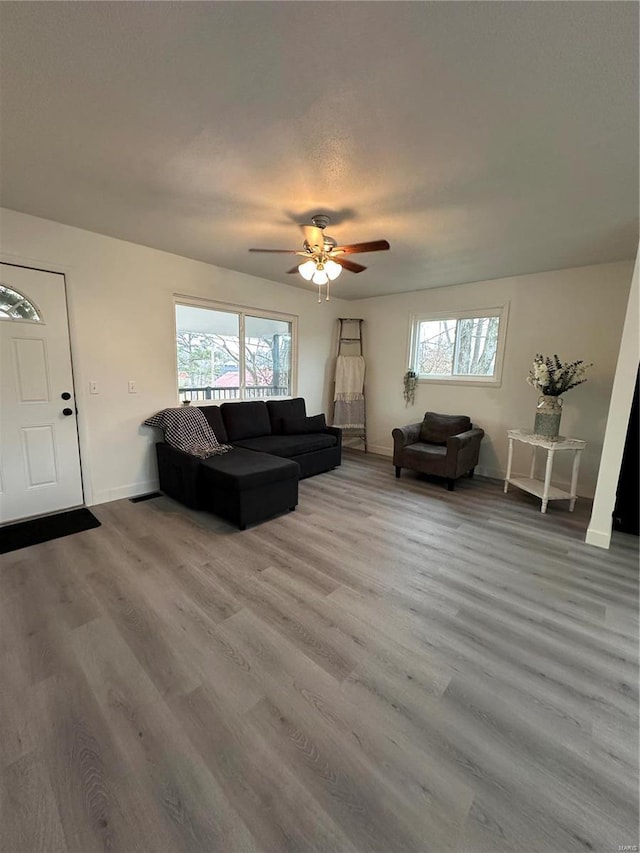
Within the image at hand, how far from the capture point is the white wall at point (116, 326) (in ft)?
9.60

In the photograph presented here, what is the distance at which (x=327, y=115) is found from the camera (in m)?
1.56

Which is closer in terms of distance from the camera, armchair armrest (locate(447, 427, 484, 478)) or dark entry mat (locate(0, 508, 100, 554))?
dark entry mat (locate(0, 508, 100, 554))

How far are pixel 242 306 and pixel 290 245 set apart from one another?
132cm

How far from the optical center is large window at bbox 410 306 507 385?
4.39 m

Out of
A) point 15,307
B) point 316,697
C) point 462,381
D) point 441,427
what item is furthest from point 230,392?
point 316,697

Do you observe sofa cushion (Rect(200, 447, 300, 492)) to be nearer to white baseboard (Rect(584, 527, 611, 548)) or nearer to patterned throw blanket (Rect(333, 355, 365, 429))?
patterned throw blanket (Rect(333, 355, 365, 429))

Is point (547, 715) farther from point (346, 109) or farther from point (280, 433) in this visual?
point (280, 433)

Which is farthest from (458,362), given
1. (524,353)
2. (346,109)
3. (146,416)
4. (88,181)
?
(88,181)

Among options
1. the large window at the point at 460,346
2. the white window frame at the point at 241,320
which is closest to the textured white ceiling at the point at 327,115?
the white window frame at the point at 241,320

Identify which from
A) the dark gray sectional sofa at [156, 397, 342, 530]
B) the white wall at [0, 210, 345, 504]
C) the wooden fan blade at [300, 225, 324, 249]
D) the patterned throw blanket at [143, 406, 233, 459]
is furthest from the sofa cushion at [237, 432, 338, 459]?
the wooden fan blade at [300, 225, 324, 249]

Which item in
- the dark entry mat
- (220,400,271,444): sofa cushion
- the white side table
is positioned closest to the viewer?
the dark entry mat

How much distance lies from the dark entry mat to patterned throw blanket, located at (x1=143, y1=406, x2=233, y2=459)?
99 cm

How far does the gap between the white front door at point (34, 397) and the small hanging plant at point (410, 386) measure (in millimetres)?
4229

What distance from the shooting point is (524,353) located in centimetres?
414
